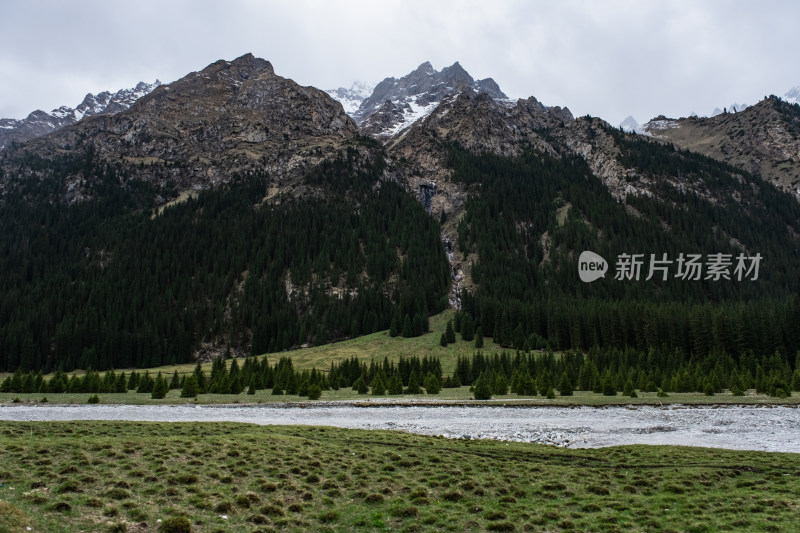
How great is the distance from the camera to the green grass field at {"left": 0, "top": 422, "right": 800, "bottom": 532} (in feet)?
49.3

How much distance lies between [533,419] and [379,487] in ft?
107

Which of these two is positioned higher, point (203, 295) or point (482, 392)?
point (203, 295)

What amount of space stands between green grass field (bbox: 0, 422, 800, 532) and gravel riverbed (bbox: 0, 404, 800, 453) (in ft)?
25.7

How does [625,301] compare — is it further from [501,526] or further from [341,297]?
[501,526]

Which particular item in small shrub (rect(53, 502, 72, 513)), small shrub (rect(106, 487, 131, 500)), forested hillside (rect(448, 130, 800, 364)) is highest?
forested hillside (rect(448, 130, 800, 364))

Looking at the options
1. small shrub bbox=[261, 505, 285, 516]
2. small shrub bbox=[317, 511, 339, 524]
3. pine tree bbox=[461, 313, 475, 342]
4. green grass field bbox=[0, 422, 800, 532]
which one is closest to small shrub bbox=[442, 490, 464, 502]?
green grass field bbox=[0, 422, 800, 532]

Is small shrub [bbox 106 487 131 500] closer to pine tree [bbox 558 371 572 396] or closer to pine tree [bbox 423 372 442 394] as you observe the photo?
pine tree [bbox 423 372 442 394]

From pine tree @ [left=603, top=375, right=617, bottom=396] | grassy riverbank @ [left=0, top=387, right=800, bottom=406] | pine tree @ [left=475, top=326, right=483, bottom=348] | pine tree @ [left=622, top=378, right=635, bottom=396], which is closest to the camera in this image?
grassy riverbank @ [left=0, top=387, right=800, bottom=406]

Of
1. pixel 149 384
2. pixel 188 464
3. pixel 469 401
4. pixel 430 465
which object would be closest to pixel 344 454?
pixel 430 465

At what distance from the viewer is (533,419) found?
157 feet

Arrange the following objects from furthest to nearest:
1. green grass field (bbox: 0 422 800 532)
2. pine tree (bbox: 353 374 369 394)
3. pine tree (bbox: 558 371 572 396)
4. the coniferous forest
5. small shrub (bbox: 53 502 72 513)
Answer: the coniferous forest < pine tree (bbox: 353 374 369 394) < pine tree (bbox: 558 371 572 396) < green grass field (bbox: 0 422 800 532) < small shrub (bbox: 53 502 72 513)

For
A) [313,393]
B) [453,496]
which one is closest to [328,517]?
[453,496]

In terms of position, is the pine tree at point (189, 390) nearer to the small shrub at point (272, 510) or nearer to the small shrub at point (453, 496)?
the small shrub at point (272, 510)

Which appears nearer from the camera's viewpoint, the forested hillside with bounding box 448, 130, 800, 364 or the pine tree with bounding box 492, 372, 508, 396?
the pine tree with bounding box 492, 372, 508, 396
